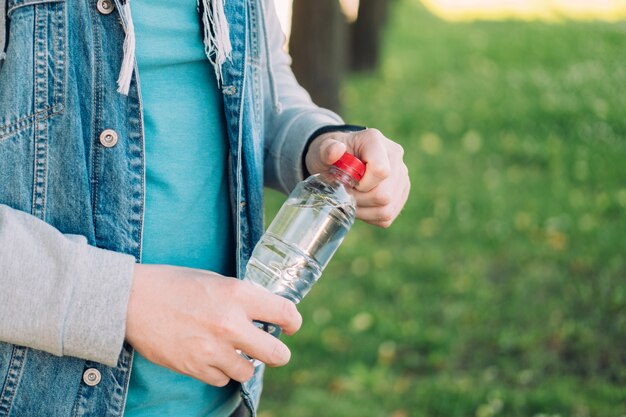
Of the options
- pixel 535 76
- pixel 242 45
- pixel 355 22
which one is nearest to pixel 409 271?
pixel 242 45

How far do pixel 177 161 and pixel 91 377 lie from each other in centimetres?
45

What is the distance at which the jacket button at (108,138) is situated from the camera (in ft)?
5.00

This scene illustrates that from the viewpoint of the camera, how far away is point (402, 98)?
970cm

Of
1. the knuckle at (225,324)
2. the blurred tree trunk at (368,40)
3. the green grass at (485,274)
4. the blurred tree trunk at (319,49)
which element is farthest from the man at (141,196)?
the blurred tree trunk at (368,40)

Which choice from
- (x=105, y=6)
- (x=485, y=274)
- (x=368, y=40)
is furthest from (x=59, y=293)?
(x=368, y=40)

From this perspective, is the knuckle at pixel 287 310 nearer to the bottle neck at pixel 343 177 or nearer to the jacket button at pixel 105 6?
the bottle neck at pixel 343 177

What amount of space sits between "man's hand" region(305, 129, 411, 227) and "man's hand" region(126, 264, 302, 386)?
403 mm

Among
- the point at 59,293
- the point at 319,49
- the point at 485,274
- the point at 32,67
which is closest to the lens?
the point at 59,293

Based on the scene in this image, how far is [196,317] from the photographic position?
1.34 m

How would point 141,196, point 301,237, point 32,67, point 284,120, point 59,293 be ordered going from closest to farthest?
point 59,293 → point 32,67 → point 141,196 → point 301,237 → point 284,120

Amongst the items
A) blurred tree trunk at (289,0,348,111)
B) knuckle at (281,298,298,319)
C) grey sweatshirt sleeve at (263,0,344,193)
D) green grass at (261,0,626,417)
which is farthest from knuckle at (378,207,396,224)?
blurred tree trunk at (289,0,348,111)

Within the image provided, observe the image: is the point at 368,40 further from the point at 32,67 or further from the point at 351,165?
the point at 32,67

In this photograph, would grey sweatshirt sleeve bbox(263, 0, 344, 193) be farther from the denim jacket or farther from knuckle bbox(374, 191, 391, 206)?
the denim jacket

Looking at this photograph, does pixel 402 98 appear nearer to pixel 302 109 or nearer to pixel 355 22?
pixel 355 22
